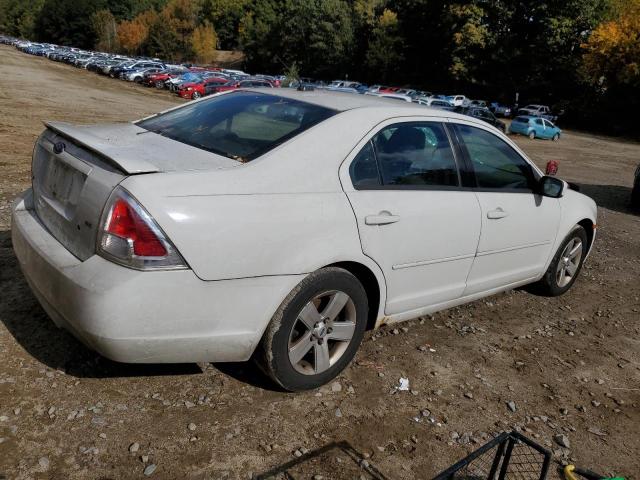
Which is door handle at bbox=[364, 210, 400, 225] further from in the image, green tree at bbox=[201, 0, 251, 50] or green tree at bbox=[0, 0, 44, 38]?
green tree at bbox=[0, 0, 44, 38]

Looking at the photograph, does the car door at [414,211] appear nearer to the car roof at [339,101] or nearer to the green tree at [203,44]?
the car roof at [339,101]

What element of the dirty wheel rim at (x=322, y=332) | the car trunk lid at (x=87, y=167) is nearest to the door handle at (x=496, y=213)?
the dirty wheel rim at (x=322, y=332)

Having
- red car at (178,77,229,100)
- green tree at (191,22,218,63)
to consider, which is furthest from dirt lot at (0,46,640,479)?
green tree at (191,22,218,63)

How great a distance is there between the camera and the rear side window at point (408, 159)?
3203 millimetres

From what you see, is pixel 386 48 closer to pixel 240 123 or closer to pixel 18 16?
pixel 240 123

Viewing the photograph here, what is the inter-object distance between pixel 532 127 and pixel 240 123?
28367 millimetres

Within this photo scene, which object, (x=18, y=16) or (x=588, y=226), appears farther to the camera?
(x=18, y=16)

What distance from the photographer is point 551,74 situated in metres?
50.4

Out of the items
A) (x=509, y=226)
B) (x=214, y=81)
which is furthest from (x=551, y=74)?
(x=509, y=226)

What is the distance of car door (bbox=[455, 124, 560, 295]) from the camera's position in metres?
3.88

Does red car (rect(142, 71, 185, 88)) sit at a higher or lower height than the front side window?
lower

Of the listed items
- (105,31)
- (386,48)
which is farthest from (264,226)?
(105,31)

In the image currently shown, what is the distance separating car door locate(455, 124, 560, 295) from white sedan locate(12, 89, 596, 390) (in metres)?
0.02

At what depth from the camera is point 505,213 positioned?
157 inches
